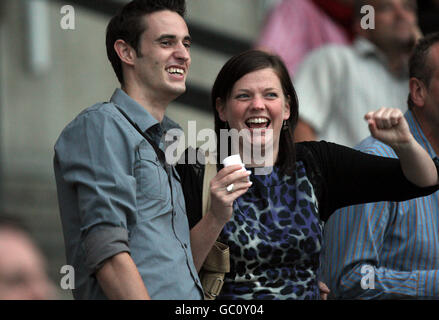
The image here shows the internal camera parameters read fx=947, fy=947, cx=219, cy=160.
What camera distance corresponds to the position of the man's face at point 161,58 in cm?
367

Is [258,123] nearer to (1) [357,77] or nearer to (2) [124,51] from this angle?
(2) [124,51]

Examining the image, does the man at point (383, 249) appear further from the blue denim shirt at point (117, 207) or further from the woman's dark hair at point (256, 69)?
the blue denim shirt at point (117, 207)

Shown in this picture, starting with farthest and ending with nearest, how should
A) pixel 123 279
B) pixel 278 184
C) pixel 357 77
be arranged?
pixel 357 77 → pixel 278 184 → pixel 123 279

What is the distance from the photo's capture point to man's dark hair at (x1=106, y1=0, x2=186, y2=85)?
12.1 feet

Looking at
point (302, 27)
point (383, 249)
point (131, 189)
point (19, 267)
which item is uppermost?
point (302, 27)

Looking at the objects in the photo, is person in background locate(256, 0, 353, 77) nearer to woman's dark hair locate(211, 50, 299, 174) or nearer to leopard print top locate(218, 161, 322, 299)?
woman's dark hair locate(211, 50, 299, 174)

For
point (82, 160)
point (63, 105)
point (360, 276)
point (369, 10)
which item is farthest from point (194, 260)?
point (63, 105)

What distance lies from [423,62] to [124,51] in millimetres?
1521

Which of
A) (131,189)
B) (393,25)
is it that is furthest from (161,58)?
(393,25)

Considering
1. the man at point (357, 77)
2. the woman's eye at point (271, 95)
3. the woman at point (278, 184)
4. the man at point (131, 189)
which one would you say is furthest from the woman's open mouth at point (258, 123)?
the man at point (357, 77)

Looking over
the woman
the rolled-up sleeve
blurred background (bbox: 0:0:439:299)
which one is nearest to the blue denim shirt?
the rolled-up sleeve

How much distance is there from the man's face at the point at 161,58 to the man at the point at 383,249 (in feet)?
3.37

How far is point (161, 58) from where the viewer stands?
12.0ft
